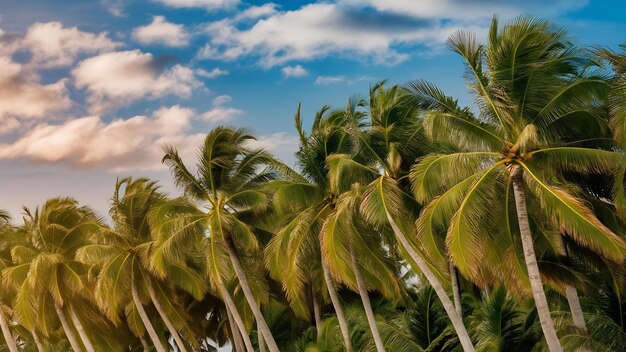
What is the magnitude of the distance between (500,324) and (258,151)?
427 inches

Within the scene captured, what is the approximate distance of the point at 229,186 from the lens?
27781 millimetres

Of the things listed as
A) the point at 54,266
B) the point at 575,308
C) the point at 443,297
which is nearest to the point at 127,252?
the point at 54,266

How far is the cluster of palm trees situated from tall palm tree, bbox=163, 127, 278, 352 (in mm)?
63

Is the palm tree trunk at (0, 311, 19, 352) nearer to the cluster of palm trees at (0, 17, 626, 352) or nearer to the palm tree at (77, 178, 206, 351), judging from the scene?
the cluster of palm trees at (0, 17, 626, 352)

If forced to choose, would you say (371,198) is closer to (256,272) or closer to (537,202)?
(537,202)

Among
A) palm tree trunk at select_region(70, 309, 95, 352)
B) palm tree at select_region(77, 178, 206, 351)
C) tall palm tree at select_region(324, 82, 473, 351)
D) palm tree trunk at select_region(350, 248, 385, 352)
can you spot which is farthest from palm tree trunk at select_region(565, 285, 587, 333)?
palm tree trunk at select_region(70, 309, 95, 352)

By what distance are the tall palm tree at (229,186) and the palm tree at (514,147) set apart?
899 cm

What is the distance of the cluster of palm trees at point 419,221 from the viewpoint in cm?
1870

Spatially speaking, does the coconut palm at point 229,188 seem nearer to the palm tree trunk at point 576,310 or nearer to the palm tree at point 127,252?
the palm tree at point 127,252

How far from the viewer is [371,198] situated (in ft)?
70.1

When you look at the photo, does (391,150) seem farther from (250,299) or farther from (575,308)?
A: (250,299)

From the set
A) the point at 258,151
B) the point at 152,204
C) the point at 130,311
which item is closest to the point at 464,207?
the point at 258,151

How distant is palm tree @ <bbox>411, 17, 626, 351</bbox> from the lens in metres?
18.2

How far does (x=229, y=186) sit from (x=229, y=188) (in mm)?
76
